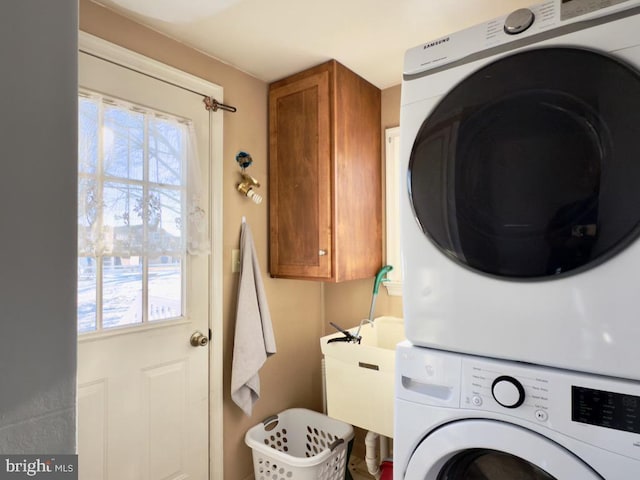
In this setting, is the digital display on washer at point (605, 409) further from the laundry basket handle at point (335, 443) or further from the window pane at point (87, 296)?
the window pane at point (87, 296)

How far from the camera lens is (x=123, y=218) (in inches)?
57.0

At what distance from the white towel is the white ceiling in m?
0.87

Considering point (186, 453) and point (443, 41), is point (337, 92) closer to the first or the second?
point (443, 41)

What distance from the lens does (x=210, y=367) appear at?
5.86 ft

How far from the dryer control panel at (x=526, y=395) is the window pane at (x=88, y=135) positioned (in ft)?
4.09

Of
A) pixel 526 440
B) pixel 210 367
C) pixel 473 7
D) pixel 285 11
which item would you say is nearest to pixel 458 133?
pixel 526 440

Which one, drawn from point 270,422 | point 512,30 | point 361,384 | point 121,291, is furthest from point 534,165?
Answer: point 270,422

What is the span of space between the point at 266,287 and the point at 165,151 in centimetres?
87

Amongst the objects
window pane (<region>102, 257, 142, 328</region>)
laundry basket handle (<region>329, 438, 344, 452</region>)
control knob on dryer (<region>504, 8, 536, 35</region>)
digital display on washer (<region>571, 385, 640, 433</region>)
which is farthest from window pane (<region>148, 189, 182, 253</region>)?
digital display on washer (<region>571, 385, 640, 433</region>)

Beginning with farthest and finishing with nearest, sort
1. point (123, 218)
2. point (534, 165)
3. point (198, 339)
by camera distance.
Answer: point (198, 339) → point (123, 218) → point (534, 165)

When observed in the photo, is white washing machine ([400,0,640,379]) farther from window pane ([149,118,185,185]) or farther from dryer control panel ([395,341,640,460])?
window pane ([149,118,185,185])

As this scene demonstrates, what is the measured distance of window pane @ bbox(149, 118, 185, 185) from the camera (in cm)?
156

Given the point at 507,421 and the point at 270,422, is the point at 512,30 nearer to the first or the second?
the point at 507,421

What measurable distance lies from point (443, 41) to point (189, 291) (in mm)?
1376
